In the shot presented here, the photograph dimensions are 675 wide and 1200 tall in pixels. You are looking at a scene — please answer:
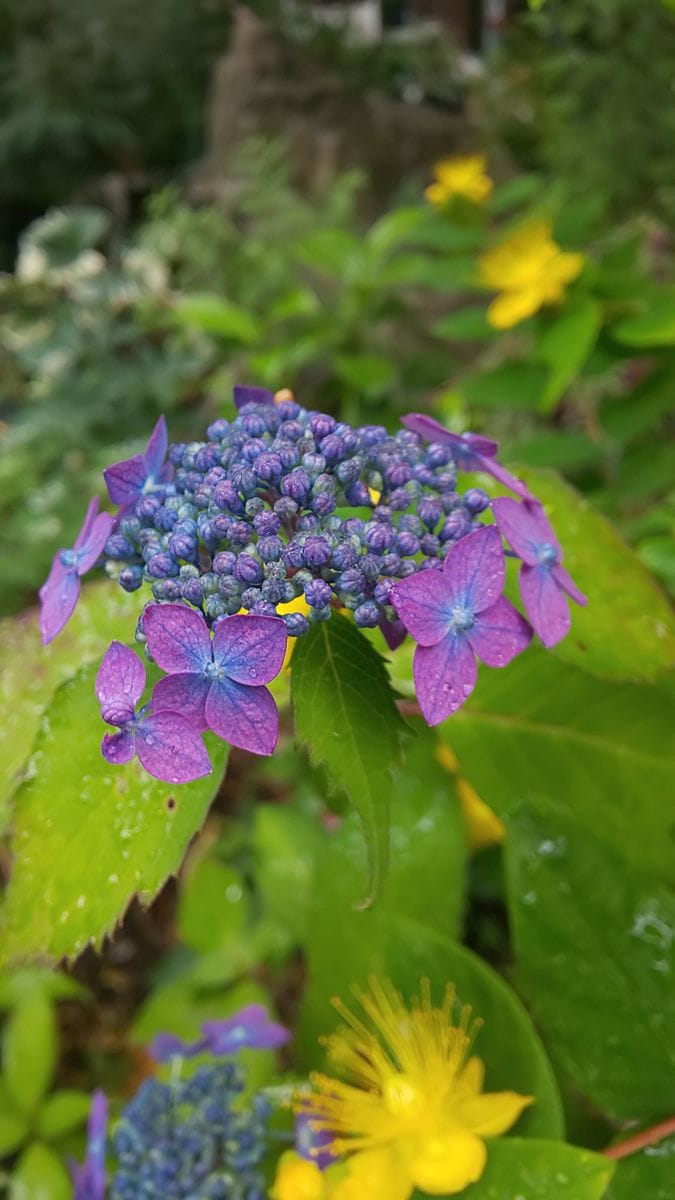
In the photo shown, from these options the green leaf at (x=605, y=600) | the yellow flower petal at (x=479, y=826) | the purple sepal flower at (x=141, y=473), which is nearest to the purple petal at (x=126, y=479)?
the purple sepal flower at (x=141, y=473)

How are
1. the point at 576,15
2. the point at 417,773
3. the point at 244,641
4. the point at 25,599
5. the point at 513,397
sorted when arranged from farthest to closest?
1. the point at 25,599
2. the point at 576,15
3. the point at 513,397
4. the point at 417,773
5. the point at 244,641

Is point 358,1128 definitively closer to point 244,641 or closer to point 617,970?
point 617,970

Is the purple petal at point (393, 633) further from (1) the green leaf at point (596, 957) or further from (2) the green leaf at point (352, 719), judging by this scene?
(1) the green leaf at point (596, 957)

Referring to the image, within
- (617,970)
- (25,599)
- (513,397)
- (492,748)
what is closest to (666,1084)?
(617,970)

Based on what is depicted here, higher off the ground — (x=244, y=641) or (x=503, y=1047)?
(x=244, y=641)

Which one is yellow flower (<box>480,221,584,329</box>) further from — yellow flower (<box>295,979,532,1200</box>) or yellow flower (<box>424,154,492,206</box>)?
yellow flower (<box>295,979,532,1200</box>)

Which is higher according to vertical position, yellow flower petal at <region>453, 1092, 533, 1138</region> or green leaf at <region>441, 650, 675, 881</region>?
green leaf at <region>441, 650, 675, 881</region>

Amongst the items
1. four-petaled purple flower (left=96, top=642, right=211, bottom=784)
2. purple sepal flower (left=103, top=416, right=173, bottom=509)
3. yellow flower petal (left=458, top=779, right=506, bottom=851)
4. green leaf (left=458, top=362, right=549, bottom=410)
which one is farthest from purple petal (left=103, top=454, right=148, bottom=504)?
green leaf (left=458, top=362, right=549, bottom=410)
